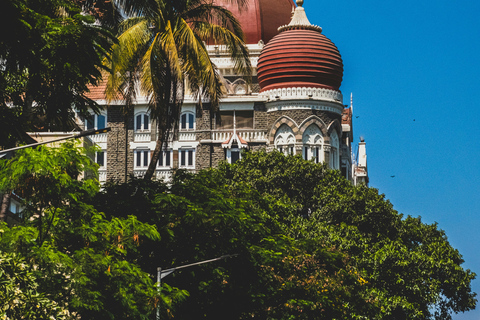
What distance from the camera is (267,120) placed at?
223 feet

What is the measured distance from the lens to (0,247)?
21812 mm

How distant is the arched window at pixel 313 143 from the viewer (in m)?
66.7

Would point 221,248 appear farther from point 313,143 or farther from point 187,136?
point 187,136

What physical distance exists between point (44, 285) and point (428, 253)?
2882cm

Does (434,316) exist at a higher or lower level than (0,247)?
lower

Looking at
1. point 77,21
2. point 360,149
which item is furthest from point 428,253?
point 360,149

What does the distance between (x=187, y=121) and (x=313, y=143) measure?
938 cm

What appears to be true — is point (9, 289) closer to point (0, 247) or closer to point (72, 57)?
point (0, 247)

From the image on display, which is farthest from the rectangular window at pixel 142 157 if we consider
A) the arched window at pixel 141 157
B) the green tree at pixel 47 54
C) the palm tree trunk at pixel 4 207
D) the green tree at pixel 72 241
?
the green tree at pixel 47 54

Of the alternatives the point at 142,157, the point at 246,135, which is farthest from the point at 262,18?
the point at 142,157

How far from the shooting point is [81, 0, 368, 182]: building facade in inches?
2648

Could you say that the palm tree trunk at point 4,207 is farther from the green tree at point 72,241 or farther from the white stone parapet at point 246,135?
the white stone parapet at point 246,135

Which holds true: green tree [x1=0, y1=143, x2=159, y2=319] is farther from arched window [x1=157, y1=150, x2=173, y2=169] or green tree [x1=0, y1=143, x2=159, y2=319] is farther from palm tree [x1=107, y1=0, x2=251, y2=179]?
arched window [x1=157, y1=150, x2=173, y2=169]

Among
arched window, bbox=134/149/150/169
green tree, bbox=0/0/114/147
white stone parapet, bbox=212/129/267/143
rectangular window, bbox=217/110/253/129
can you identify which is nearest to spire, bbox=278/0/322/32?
rectangular window, bbox=217/110/253/129
